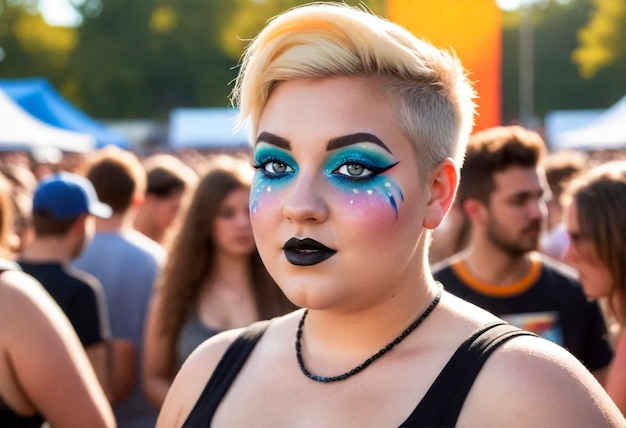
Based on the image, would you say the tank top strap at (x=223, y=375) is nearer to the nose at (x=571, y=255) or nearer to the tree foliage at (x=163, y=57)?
the nose at (x=571, y=255)

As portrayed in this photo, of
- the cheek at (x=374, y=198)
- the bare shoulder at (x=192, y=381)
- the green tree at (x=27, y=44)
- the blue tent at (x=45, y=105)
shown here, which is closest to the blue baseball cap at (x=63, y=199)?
the bare shoulder at (x=192, y=381)

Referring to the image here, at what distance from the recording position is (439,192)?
1904mm

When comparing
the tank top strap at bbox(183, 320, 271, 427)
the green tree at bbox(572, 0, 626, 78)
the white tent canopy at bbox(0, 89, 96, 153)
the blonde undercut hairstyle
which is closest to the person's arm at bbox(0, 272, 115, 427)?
the tank top strap at bbox(183, 320, 271, 427)

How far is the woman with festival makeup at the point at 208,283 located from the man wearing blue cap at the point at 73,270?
242mm

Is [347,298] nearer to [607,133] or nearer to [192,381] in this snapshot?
[192,381]

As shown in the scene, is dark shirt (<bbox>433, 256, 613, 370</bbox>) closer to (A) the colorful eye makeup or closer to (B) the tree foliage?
(A) the colorful eye makeup

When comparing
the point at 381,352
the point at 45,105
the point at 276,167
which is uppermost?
the point at 276,167

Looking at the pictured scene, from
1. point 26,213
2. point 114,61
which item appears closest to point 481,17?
point 26,213

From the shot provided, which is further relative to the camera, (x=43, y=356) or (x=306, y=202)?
(x=43, y=356)

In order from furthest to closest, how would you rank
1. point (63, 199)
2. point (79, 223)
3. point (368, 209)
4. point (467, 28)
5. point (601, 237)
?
point (467, 28), point (79, 223), point (63, 199), point (601, 237), point (368, 209)

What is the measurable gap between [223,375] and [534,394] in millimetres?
729

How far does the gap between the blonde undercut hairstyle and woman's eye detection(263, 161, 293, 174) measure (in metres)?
0.14

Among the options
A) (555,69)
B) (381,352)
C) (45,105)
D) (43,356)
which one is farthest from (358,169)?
(555,69)

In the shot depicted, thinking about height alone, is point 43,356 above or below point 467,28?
below
